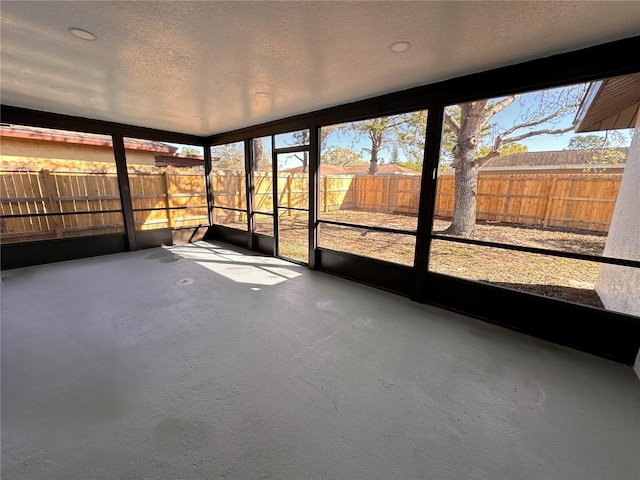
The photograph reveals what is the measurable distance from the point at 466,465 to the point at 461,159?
388cm

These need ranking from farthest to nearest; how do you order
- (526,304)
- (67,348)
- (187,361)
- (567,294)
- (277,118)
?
(277,118), (567,294), (526,304), (67,348), (187,361)

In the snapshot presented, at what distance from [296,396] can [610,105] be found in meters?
4.51

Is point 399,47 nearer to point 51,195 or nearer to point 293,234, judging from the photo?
point 293,234

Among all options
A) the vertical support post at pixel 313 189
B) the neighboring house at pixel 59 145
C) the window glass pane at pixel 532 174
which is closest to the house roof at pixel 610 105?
the window glass pane at pixel 532 174

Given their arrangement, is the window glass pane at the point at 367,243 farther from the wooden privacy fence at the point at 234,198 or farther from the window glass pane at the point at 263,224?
the window glass pane at the point at 263,224

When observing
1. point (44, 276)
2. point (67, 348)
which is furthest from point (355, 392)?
point (44, 276)

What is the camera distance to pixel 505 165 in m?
3.50

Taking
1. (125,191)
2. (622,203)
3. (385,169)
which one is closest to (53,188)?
(125,191)

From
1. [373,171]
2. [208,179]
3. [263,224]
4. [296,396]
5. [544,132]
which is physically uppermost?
[544,132]

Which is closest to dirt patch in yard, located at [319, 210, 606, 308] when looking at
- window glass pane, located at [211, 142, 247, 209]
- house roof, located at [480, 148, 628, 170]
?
house roof, located at [480, 148, 628, 170]

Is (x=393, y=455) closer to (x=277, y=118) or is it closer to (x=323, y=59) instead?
(x=323, y=59)

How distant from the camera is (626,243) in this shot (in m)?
2.69

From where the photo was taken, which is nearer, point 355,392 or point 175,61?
point 355,392

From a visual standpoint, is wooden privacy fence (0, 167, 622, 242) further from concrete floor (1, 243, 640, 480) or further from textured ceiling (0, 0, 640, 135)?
concrete floor (1, 243, 640, 480)
